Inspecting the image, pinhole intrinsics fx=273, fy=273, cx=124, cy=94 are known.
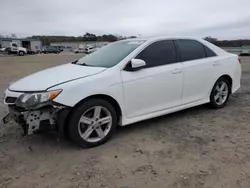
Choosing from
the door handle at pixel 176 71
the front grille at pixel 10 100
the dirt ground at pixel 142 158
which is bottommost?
the dirt ground at pixel 142 158

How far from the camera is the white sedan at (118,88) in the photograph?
3.48 m

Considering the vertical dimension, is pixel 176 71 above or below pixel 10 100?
above

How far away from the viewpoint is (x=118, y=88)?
3.91 meters

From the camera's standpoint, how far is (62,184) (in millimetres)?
2881

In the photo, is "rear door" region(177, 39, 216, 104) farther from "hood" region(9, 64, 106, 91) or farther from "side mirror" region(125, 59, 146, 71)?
"hood" region(9, 64, 106, 91)

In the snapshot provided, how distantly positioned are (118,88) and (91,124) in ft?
2.10

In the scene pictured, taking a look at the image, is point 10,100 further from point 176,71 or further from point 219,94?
point 219,94

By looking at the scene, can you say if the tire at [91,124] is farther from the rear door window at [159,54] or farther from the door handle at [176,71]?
the door handle at [176,71]

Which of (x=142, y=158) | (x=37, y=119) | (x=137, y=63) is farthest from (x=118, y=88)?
(x=37, y=119)

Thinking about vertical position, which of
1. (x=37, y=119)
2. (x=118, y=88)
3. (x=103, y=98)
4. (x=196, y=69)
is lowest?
(x=37, y=119)

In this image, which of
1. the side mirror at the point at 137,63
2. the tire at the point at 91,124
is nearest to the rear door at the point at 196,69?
the side mirror at the point at 137,63

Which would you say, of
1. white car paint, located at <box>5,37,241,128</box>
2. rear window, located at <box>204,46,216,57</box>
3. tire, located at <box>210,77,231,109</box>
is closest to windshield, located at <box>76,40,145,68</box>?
white car paint, located at <box>5,37,241,128</box>

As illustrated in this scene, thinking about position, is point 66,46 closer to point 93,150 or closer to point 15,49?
point 15,49

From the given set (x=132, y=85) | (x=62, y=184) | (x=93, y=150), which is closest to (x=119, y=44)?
(x=132, y=85)
